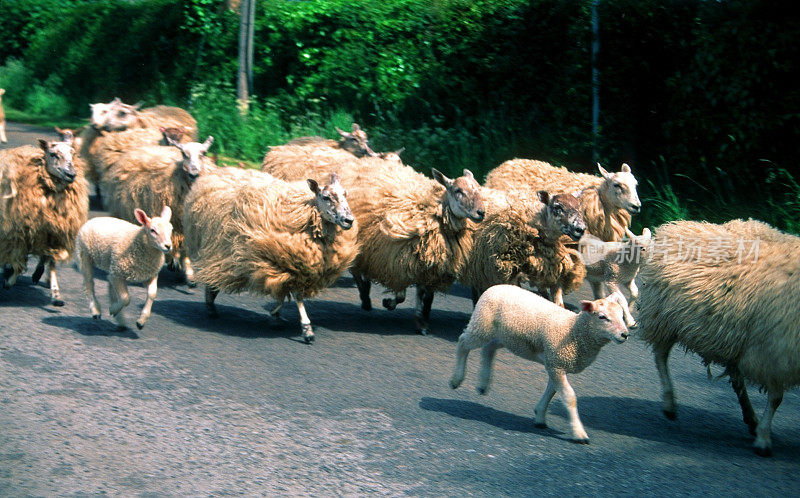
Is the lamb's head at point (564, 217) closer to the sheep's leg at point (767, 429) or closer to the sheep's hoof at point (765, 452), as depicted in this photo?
the sheep's leg at point (767, 429)

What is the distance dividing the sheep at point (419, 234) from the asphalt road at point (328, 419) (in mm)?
520

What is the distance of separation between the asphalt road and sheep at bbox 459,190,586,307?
2.51 ft

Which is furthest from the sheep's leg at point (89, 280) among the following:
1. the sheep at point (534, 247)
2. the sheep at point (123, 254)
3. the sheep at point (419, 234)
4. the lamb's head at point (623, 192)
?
the lamb's head at point (623, 192)

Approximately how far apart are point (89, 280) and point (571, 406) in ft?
15.5

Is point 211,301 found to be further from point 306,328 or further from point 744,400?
point 744,400

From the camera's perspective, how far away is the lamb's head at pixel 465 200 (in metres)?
8.58

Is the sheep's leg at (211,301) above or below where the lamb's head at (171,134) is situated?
below

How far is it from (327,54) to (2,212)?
11.2 metres

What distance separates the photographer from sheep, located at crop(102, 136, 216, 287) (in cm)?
995

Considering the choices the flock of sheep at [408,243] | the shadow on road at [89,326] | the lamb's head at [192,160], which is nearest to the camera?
the flock of sheep at [408,243]

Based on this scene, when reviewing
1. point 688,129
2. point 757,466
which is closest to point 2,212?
point 757,466

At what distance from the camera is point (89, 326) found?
8.20 meters

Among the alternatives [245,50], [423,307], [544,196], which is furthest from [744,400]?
[245,50]

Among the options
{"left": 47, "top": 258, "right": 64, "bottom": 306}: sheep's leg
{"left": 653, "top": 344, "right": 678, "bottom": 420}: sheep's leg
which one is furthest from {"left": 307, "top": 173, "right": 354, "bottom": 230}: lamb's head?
{"left": 653, "top": 344, "right": 678, "bottom": 420}: sheep's leg
